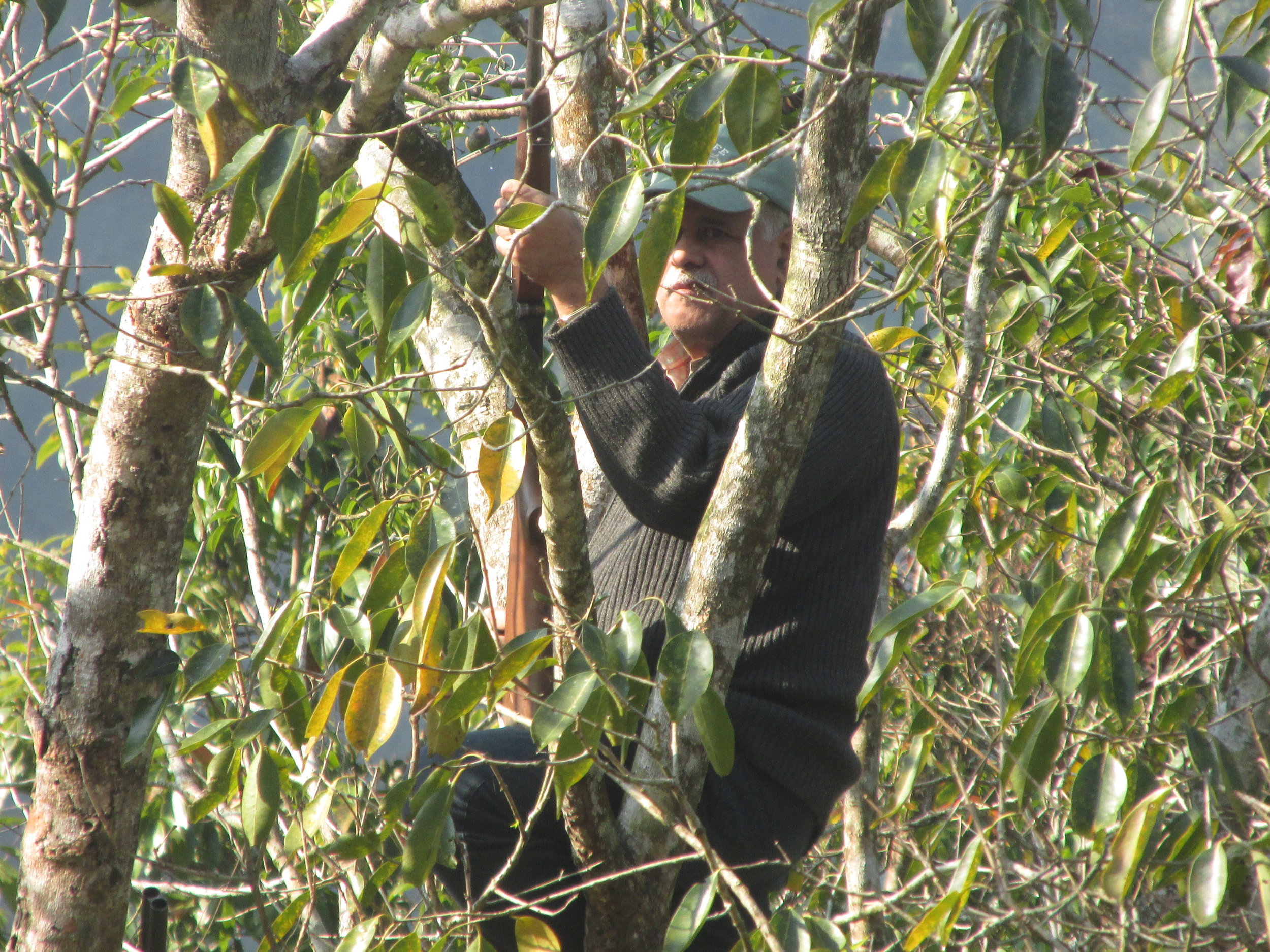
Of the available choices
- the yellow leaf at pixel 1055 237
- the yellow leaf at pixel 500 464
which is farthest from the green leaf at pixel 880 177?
the yellow leaf at pixel 1055 237

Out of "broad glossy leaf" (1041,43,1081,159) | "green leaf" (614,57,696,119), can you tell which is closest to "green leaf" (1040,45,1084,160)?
"broad glossy leaf" (1041,43,1081,159)

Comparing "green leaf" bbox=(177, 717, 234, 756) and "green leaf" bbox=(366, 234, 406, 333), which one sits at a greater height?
"green leaf" bbox=(366, 234, 406, 333)

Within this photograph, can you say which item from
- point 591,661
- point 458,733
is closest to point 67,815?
point 458,733

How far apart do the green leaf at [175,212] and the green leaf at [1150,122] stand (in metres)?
0.70

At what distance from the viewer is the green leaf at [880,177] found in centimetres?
84

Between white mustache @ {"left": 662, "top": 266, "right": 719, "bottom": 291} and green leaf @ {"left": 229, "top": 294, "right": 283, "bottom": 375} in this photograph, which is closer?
green leaf @ {"left": 229, "top": 294, "right": 283, "bottom": 375}

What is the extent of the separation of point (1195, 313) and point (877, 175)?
1217 millimetres

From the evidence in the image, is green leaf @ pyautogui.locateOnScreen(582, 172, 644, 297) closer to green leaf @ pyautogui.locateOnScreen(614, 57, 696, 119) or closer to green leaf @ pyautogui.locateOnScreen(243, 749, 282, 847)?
green leaf @ pyautogui.locateOnScreen(614, 57, 696, 119)

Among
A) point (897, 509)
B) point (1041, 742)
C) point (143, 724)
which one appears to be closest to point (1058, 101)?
point (1041, 742)

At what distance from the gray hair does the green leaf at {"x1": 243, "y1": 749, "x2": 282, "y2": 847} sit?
0.92 meters

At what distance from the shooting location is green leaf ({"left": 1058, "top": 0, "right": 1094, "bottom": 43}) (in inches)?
29.6

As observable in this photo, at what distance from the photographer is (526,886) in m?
1.19

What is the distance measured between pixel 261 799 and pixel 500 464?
0.40 m

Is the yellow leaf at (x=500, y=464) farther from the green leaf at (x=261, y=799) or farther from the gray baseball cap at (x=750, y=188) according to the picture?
the gray baseball cap at (x=750, y=188)
